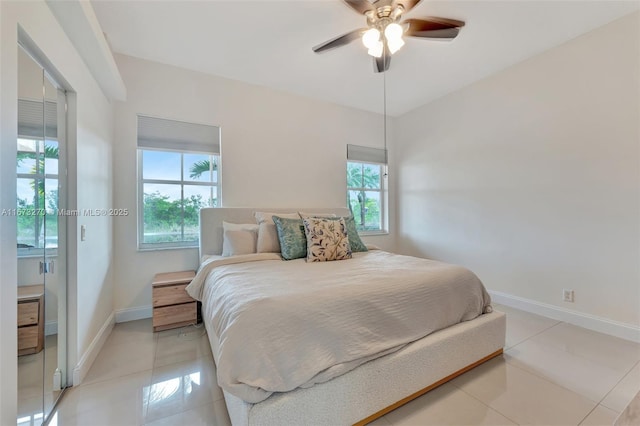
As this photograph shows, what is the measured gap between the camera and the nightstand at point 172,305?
239 centimetres

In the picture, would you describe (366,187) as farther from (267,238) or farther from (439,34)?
(439,34)

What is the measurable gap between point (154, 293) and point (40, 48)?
1.92 m

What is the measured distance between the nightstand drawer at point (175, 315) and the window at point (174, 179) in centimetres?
74

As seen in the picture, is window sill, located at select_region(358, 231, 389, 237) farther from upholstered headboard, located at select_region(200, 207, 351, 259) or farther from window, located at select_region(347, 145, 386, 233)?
upholstered headboard, located at select_region(200, 207, 351, 259)

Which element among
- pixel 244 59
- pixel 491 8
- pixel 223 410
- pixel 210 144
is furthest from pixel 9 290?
pixel 491 8

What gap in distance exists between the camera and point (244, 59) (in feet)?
8.95

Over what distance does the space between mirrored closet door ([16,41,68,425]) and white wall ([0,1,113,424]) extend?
0.07m

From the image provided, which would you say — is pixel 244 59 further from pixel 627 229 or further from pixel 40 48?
A: pixel 627 229

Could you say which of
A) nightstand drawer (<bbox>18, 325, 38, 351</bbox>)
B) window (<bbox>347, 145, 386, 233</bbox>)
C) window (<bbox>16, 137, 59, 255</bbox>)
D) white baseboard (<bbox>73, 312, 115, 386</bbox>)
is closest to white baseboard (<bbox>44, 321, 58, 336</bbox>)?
nightstand drawer (<bbox>18, 325, 38, 351</bbox>)

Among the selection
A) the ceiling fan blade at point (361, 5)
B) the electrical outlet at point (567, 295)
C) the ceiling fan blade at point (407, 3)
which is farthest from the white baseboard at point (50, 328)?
the electrical outlet at point (567, 295)

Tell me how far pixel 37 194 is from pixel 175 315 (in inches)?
60.8

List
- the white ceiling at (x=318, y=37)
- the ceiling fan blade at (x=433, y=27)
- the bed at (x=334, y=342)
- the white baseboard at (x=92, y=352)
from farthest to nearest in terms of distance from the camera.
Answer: the white ceiling at (x=318, y=37) → the ceiling fan blade at (x=433, y=27) → the white baseboard at (x=92, y=352) → the bed at (x=334, y=342)

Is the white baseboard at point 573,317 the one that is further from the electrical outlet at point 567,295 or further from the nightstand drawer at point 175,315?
the nightstand drawer at point 175,315

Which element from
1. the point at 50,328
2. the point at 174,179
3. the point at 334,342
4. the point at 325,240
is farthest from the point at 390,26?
the point at 50,328
